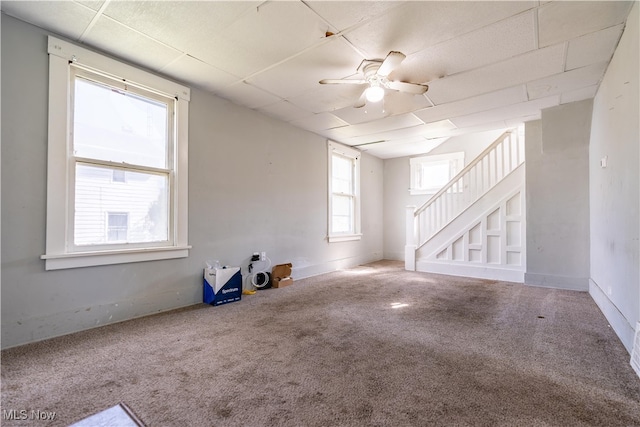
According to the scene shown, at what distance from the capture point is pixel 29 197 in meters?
2.30

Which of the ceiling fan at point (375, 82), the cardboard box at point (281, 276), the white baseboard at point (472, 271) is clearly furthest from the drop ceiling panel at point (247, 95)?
the white baseboard at point (472, 271)

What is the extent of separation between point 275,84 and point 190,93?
0.99 m

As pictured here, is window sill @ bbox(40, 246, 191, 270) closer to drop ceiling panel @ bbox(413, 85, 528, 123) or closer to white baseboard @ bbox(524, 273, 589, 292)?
drop ceiling panel @ bbox(413, 85, 528, 123)

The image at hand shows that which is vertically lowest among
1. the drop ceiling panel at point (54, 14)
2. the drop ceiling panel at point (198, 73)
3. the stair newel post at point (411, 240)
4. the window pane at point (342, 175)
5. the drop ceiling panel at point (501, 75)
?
the stair newel post at point (411, 240)

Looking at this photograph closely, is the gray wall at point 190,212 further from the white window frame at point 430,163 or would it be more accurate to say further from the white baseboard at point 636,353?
the white baseboard at point 636,353

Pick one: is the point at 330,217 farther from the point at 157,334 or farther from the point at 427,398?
the point at 427,398

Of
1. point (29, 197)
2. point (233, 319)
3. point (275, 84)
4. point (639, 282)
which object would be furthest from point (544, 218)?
point (29, 197)

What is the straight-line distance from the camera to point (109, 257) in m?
2.70

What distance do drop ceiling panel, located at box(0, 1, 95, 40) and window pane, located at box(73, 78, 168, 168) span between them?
423 millimetres

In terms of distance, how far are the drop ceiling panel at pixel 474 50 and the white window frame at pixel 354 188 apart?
248 cm

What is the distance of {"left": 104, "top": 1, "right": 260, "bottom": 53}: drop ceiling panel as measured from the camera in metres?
2.09

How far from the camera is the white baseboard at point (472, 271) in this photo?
459 centimetres

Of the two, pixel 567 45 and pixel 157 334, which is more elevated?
pixel 567 45
